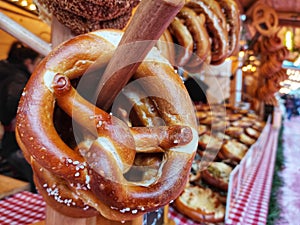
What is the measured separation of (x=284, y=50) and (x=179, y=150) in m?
4.27

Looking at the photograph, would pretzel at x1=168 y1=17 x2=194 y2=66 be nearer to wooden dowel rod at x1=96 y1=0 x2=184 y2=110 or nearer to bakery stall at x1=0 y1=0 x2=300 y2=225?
bakery stall at x1=0 y1=0 x2=300 y2=225

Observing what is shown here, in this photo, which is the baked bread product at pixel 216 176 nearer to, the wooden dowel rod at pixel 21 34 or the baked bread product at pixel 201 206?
the baked bread product at pixel 201 206

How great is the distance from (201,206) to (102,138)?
3.24 feet

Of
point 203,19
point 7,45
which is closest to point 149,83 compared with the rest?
point 203,19

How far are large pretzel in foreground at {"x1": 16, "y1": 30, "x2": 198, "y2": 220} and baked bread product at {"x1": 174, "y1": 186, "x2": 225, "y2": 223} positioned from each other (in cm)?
85

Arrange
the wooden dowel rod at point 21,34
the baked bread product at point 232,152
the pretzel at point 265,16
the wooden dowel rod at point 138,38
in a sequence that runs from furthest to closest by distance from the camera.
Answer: the pretzel at point 265,16 < the baked bread product at point 232,152 < the wooden dowel rod at point 21,34 < the wooden dowel rod at point 138,38

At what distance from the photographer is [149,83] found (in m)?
0.47

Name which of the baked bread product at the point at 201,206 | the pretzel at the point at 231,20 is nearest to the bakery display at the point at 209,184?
the baked bread product at the point at 201,206

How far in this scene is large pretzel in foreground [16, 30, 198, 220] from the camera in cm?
41

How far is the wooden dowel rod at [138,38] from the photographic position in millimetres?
329

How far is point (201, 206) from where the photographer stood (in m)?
1.27

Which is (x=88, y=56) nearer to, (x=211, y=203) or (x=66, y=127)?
(x=66, y=127)

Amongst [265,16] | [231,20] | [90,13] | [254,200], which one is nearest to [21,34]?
[90,13]

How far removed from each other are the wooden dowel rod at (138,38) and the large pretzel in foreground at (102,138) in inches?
2.0
